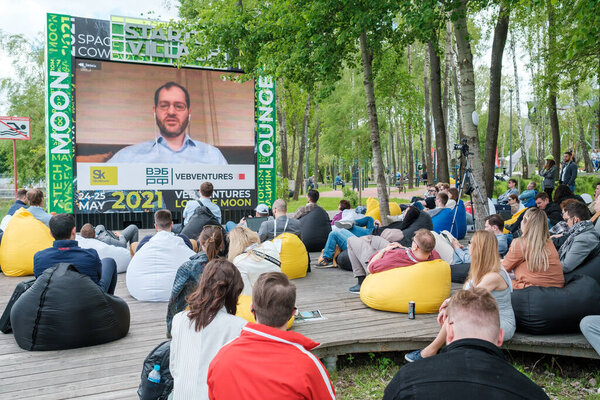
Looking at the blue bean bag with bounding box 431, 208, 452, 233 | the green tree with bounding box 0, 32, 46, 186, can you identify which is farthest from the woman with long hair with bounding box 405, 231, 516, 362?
the green tree with bounding box 0, 32, 46, 186

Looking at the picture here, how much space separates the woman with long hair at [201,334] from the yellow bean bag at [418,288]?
286cm

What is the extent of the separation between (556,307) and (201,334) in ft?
10.7

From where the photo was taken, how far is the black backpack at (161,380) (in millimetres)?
2846

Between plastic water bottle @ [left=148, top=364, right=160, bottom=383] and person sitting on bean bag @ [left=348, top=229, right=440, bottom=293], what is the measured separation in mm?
3159

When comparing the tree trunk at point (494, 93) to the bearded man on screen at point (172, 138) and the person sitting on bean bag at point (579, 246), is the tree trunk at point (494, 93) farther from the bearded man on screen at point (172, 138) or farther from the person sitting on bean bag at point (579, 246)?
the person sitting on bean bag at point (579, 246)

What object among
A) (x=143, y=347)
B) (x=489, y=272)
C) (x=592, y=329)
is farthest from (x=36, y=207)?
(x=592, y=329)

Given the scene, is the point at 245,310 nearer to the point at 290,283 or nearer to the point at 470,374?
the point at 290,283

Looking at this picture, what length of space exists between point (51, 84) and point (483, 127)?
136 feet

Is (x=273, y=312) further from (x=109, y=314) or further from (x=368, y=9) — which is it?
(x=368, y=9)

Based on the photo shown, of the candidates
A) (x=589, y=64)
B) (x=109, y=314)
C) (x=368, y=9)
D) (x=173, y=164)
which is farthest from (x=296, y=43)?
(x=589, y=64)

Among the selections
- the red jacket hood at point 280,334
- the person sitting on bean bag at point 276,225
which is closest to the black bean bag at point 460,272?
the person sitting on bean bag at point 276,225

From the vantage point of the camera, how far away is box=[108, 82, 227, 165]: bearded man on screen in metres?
12.5

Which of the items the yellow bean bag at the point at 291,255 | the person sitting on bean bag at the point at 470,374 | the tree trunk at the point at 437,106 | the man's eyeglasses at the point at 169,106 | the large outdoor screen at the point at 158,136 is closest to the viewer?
the person sitting on bean bag at the point at 470,374

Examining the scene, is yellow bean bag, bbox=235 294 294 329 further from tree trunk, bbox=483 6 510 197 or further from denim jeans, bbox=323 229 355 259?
tree trunk, bbox=483 6 510 197
